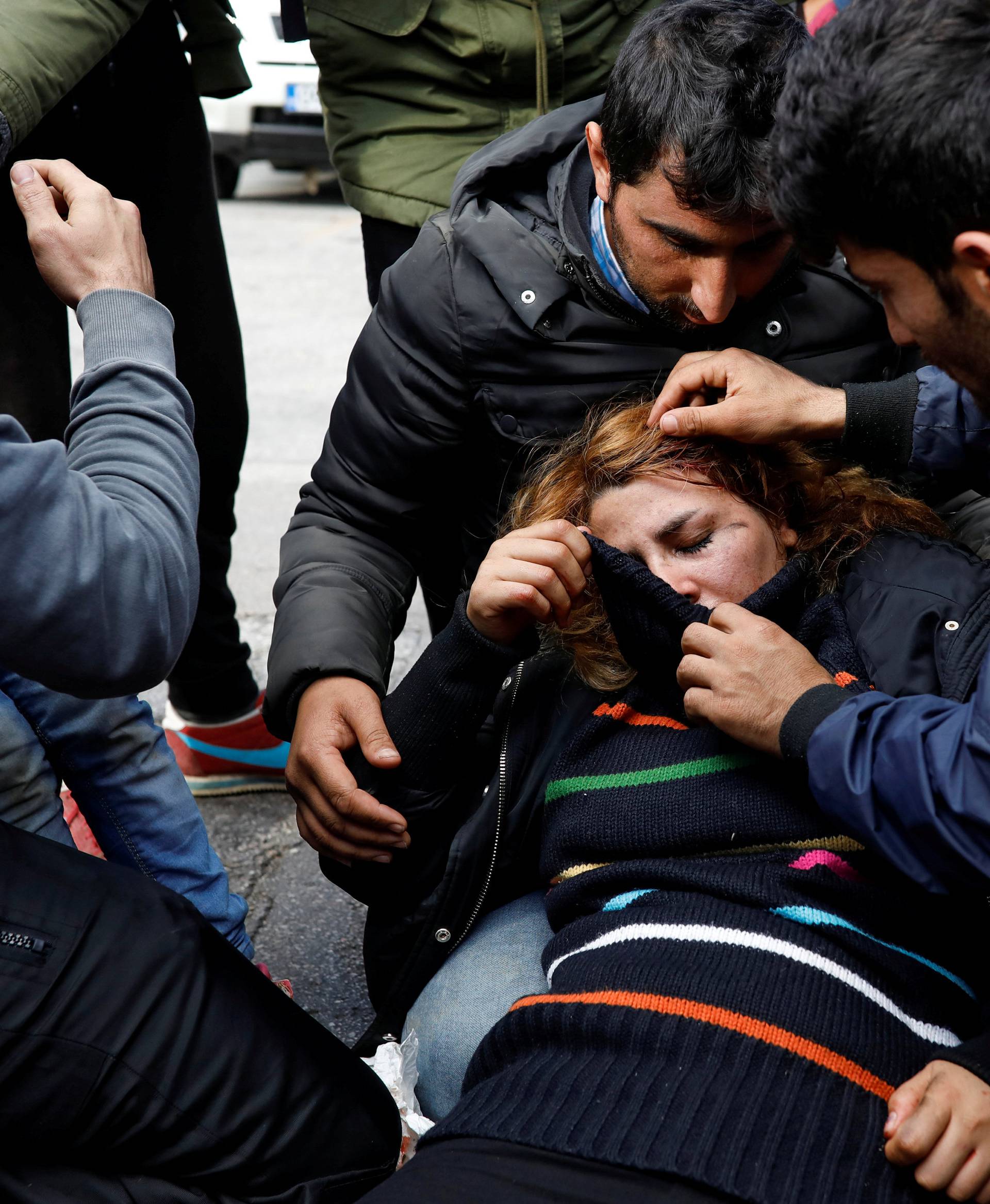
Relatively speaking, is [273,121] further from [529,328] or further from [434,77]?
[529,328]

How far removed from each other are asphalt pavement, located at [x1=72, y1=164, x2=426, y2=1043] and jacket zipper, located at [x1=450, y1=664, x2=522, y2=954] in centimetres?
58

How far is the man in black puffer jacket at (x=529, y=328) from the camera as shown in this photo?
6.98 feet

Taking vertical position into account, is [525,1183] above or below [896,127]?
below

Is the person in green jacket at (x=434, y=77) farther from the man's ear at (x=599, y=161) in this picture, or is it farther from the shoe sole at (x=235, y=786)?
the shoe sole at (x=235, y=786)

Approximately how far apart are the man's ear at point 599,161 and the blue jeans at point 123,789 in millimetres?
1206

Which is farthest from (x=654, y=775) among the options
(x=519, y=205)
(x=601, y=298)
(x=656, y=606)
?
(x=519, y=205)

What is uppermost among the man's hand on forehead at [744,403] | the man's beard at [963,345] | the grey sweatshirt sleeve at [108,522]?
the man's beard at [963,345]

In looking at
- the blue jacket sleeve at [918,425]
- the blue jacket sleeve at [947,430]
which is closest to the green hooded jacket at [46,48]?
the blue jacket sleeve at [918,425]

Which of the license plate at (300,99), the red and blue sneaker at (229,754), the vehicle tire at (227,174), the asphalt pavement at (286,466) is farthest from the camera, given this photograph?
the vehicle tire at (227,174)

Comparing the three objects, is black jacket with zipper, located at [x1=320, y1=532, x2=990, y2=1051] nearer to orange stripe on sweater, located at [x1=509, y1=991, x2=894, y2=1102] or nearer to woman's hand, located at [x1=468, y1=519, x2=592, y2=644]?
woman's hand, located at [x1=468, y1=519, x2=592, y2=644]

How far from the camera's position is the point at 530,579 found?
1993mm

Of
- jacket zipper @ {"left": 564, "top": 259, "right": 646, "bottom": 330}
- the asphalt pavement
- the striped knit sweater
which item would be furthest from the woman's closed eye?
the asphalt pavement

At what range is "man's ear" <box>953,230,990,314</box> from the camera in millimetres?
1442

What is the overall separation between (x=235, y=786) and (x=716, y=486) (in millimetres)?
1728
